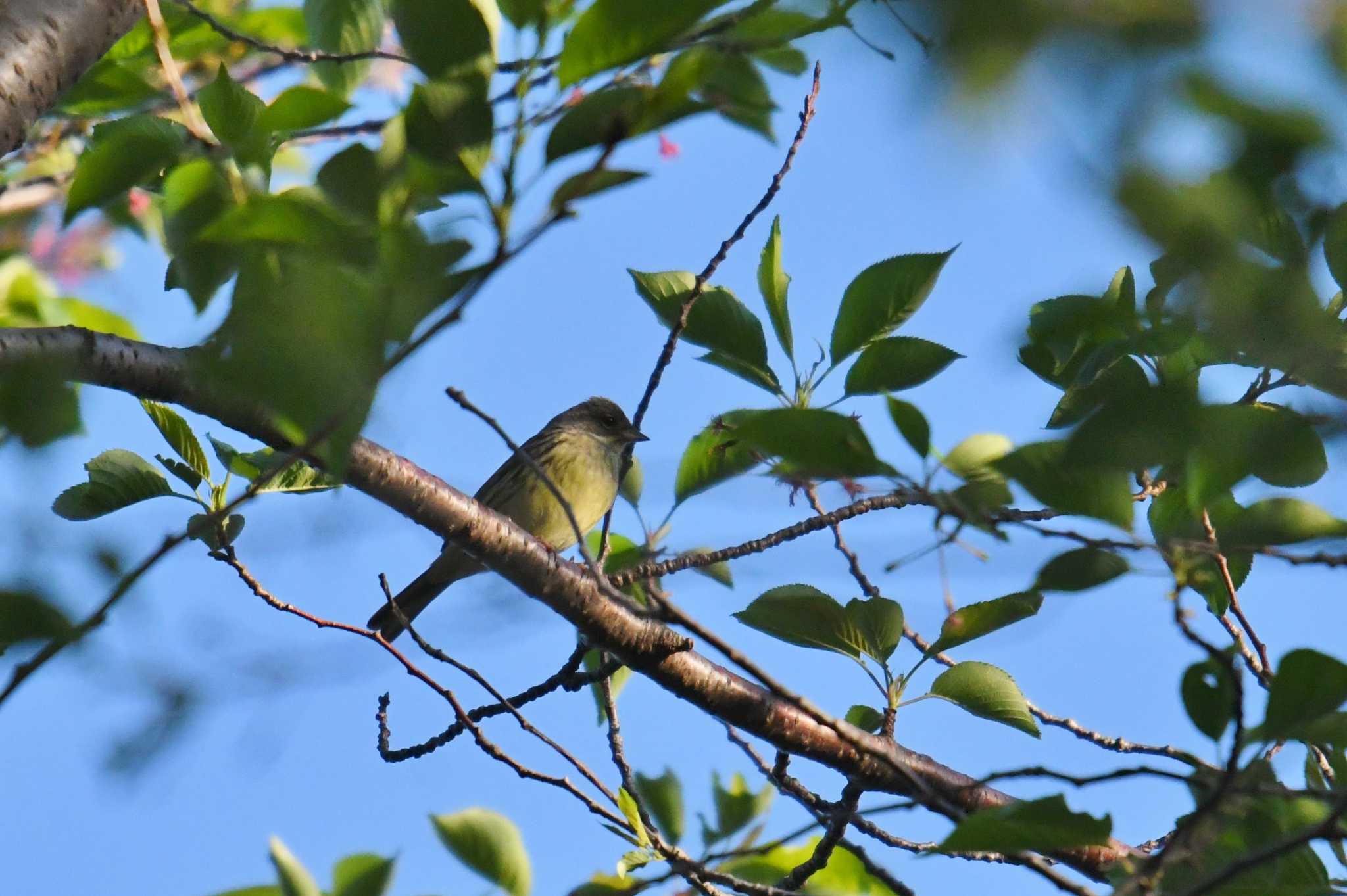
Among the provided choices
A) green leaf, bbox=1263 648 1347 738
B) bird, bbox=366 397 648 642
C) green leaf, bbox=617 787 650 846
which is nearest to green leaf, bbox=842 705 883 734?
green leaf, bbox=617 787 650 846

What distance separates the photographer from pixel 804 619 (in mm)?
3289

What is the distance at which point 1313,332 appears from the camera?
0.94 metres

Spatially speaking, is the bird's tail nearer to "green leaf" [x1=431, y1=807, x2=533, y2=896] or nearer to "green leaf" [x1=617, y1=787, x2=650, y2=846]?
"green leaf" [x1=617, y1=787, x2=650, y2=846]

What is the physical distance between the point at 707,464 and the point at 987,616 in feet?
3.71

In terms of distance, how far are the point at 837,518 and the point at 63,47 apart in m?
2.63

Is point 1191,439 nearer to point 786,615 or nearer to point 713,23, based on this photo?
point 713,23

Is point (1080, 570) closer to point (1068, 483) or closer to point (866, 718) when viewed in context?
point (1068, 483)

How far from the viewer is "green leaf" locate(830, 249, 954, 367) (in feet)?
10.3

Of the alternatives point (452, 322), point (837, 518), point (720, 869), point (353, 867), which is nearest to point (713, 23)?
point (452, 322)

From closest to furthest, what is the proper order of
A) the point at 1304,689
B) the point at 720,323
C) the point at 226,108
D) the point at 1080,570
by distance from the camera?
the point at 1080,570 → the point at 1304,689 → the point at 226,108 → the point at 720,323

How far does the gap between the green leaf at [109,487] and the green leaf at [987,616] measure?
7.62 ft

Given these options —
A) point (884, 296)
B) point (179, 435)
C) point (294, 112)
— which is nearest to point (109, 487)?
point (179, 435)

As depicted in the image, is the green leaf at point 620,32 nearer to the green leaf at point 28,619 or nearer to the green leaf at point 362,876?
the green leaf at point 28,619

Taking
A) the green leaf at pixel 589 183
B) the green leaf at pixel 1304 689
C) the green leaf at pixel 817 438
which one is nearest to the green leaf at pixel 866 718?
the green leaf at pixel 1304 689
